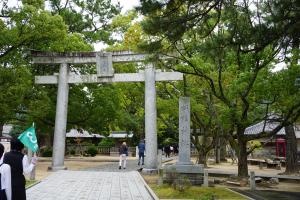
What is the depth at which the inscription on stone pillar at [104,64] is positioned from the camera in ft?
76.9

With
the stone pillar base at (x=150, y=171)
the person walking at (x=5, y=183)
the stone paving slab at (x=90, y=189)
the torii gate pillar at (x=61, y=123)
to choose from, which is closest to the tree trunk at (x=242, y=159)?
the stone paving slab at (x=90, y=189)

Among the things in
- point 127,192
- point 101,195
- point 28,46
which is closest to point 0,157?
point 101,195

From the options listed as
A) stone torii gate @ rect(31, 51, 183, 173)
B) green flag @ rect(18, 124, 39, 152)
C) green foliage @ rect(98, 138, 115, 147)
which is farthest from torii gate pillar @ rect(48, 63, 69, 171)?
green foliage @ rect(98, 138, 115, 147)

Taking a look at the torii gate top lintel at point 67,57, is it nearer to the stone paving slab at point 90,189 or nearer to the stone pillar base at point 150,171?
the stone pillar base at point 150,171

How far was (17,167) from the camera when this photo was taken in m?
7.02

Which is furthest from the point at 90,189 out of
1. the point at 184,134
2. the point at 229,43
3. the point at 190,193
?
the point at 229,43

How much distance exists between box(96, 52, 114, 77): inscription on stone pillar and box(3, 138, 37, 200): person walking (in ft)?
53.9

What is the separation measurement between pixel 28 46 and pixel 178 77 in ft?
29.3

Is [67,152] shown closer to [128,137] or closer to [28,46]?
[128,137]

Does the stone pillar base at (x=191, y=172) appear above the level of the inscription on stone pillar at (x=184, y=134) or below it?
below

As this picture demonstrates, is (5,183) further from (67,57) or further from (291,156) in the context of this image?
(291,156)

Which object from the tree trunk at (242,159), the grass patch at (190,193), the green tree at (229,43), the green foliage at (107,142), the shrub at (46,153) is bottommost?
the grass patch at (190,193)

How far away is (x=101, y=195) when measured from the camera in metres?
13.1

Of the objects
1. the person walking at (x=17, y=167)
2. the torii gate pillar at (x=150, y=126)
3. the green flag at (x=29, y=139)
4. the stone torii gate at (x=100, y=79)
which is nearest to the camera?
the person walking at (x=17, y=167)
